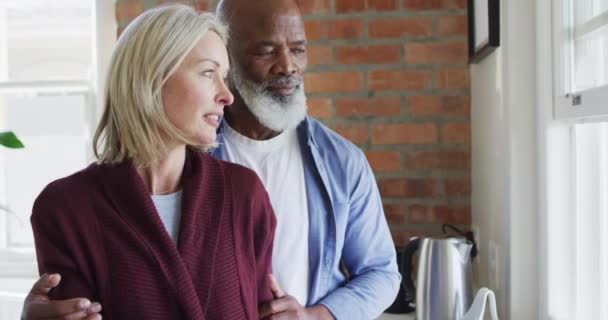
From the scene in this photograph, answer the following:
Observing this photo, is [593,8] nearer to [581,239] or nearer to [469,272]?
[581,239]

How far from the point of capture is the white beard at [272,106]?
5.17 ft

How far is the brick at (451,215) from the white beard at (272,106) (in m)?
1.04

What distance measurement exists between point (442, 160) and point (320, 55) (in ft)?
1.90

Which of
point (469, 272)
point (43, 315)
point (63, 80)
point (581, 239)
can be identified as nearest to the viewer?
point (43, 315)

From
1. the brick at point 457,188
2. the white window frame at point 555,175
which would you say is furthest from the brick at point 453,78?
the white window frame at point 555,175

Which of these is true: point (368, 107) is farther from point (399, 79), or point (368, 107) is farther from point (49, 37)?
point (49, 37)

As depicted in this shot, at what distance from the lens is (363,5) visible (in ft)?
8.16

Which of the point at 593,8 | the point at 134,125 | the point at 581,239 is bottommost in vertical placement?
the point at 581,239

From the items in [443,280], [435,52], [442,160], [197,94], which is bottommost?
[443,280]

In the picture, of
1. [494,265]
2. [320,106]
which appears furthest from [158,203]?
[320,106]

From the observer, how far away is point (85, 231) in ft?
3.81

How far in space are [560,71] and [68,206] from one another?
1115 mm

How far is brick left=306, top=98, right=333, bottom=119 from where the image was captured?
8.25 ft

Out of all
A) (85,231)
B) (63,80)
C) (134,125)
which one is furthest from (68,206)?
(63,80)
